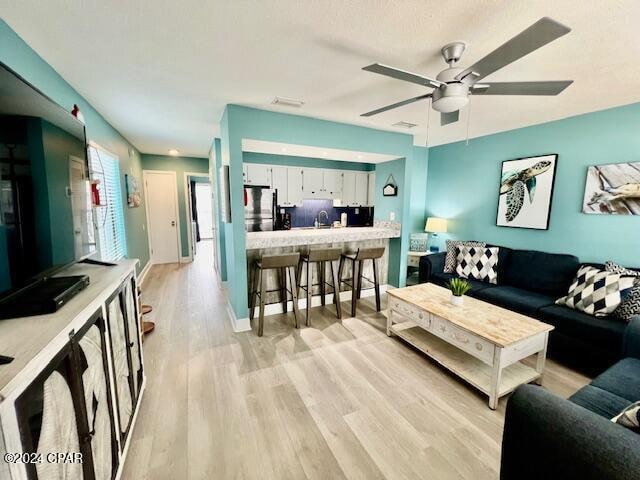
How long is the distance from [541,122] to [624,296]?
7.29 feet

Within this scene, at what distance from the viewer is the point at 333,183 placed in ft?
16.3

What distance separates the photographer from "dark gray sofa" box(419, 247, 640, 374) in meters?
2.17

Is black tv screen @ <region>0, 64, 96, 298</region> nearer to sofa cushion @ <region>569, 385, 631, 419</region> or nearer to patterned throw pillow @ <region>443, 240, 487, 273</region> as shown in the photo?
sofa cushion @ <region>569, 385, 631, 419</region>

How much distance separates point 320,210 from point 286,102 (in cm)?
275

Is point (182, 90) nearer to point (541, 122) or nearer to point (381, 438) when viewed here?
point (381, 438)

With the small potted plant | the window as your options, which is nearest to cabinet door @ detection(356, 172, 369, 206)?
the small potted plant

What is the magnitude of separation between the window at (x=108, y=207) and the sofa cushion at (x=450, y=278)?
12.9ft

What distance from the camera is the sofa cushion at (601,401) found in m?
1.36

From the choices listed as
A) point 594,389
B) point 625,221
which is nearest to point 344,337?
point 594,389

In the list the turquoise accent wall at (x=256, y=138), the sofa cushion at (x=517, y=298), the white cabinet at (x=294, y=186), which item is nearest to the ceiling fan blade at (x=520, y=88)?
the turquoise accent wall at (x=256, y=138)

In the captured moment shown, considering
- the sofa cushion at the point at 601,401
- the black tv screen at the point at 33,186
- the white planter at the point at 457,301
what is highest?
the black tv screen at the point at 33,186

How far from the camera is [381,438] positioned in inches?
65.5

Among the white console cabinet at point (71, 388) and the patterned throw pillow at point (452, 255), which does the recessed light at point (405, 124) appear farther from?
the white console cabinet at point (71, 388)

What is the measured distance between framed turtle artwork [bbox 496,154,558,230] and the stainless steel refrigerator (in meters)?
3.50
